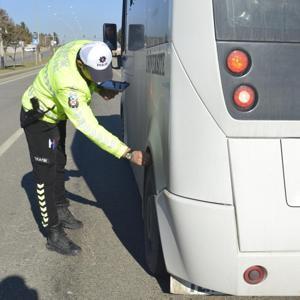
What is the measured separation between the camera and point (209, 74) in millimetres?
2484

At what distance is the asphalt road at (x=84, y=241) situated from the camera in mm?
3613

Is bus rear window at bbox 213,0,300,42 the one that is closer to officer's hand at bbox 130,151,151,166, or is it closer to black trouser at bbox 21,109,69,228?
officer's hand at bbox 130,151,151,166

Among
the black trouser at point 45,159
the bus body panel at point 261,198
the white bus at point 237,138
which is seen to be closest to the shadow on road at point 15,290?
the black trouser at point 45,159

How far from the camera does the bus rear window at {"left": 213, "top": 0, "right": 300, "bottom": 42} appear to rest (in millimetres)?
2438

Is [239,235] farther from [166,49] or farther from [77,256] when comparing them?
[77,256]

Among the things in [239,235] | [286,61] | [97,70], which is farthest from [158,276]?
[286,61]

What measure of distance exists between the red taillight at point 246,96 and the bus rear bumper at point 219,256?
0.54 m

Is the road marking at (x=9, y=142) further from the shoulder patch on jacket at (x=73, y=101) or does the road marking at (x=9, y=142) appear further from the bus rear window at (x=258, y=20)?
the bus rear window at (x=258, y=20)

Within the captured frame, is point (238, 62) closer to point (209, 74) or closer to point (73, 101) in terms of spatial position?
point (209, 74)

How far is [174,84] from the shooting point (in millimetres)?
2588

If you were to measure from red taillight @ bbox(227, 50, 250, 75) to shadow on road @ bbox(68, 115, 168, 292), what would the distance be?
6.06 feet

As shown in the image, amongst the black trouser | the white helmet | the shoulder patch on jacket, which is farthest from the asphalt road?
the white helmet

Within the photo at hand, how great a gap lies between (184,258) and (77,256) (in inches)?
64.7

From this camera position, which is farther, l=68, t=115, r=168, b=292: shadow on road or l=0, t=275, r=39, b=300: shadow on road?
l=68, t=115, r=168, b=292: shadow on road
